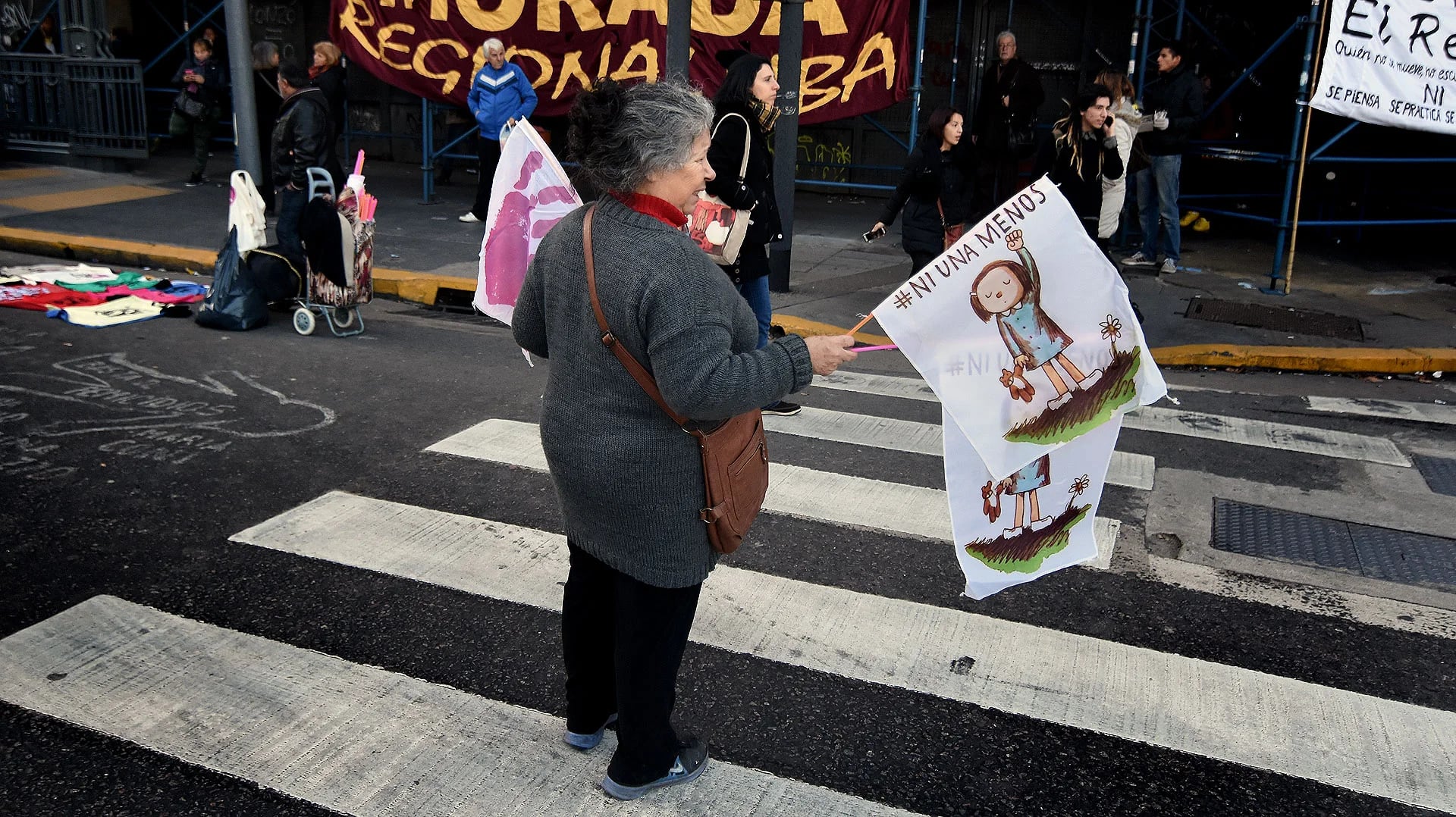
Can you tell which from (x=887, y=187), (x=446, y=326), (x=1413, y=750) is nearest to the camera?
(x=1413, y=750)

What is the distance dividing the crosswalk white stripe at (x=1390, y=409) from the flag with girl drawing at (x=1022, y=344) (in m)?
4.69

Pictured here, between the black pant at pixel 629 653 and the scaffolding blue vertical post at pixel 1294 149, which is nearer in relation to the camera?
the black pant at pixel 629 653

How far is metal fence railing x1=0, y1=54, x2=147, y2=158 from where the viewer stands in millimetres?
14789

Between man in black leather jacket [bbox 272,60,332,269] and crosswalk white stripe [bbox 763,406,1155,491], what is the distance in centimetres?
398

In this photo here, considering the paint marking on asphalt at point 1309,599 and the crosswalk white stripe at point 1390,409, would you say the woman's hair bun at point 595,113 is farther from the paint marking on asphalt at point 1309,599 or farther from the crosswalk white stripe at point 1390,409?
the crosswalk white stripe at point 1390,409

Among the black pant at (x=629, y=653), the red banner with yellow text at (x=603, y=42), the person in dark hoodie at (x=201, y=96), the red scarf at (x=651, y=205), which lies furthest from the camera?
the person in dark hoodie at (x=201, y=96)

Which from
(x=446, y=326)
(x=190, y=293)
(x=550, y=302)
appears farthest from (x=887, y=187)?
(x=550, y=302)

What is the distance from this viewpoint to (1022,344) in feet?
11.4

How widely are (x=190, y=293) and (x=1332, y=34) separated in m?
9.13

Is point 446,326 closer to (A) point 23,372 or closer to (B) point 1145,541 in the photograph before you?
(A) point 23,372

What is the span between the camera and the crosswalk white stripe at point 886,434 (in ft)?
19.9

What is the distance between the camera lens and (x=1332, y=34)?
Answer: 955 cm

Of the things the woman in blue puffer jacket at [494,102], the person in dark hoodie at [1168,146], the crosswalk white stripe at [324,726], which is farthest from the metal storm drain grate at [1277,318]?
the crosswalk white stripe at [324,726]

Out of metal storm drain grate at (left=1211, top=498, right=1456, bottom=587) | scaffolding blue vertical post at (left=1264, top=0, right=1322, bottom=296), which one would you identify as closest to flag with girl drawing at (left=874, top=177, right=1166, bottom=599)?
metal storm drain grate at (left=1211, top=498, right=1456, bottom=587)
